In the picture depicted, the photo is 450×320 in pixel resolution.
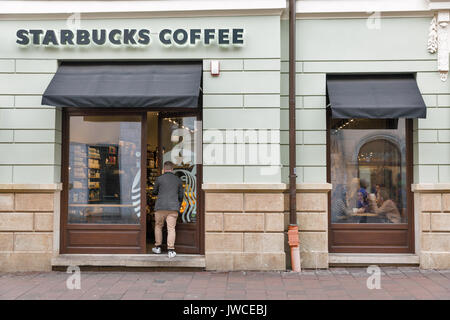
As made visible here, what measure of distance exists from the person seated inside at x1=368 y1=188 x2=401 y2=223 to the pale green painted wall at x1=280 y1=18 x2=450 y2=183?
0.68 meters

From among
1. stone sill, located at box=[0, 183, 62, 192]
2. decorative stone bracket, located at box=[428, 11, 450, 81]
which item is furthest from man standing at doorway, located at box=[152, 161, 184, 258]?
decorative stone bracket, located at box=[428, 11, 450, 81]

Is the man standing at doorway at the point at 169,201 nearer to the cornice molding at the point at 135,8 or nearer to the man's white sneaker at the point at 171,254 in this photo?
the man's white sneaker at the point at 171,254

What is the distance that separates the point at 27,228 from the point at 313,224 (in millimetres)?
5319

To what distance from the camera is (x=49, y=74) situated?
25.9ft

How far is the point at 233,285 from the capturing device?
6.64 m

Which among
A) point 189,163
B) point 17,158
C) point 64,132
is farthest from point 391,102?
point 17,158

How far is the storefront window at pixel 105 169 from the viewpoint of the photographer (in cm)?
819

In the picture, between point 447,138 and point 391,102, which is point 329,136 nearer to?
point 391,102

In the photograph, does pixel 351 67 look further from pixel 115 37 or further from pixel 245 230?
pixel 115 37

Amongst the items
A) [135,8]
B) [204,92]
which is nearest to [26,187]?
[204,92]

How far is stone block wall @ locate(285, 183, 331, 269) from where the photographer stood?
7758 millimetres

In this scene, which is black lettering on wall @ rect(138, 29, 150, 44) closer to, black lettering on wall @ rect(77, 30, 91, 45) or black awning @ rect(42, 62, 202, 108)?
black awning @ rect(42, 62, 202, 108)

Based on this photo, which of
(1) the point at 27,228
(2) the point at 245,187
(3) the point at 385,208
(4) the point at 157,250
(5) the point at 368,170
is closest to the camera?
(2) the point at 245,187

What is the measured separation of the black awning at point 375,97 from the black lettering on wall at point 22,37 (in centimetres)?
579
